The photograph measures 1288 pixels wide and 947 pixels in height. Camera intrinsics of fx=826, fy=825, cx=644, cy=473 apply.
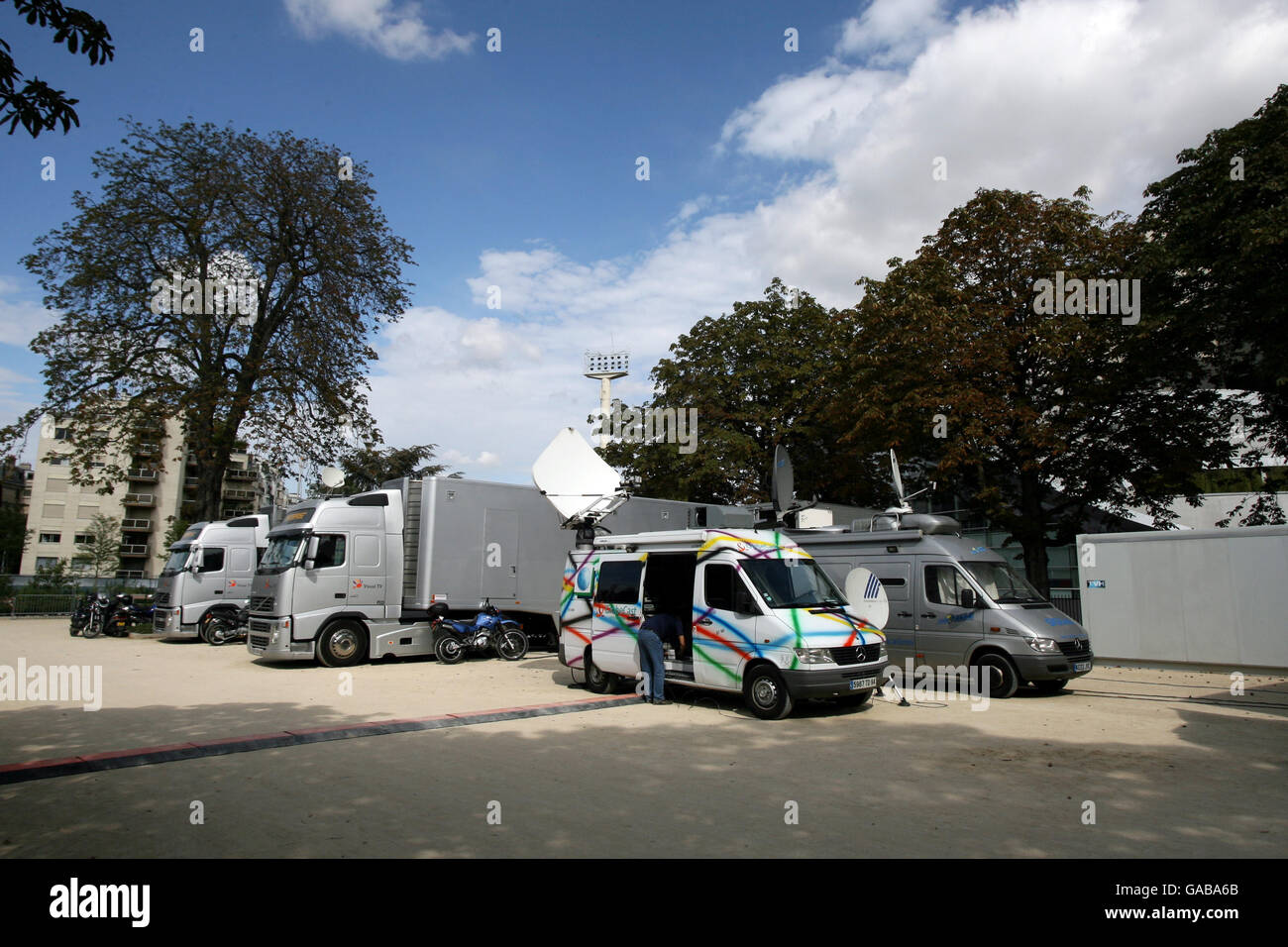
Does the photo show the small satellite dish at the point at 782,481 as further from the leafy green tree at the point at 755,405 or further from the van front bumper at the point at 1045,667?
the leafy green tree at the point at 755,405

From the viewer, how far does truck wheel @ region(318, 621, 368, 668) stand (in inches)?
623

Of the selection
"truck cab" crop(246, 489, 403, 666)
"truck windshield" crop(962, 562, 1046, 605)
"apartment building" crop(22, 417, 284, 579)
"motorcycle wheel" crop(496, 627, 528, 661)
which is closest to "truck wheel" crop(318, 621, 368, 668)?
"truck cab" crop(246, 489, 403, 666)

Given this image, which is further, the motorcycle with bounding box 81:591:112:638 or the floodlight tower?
the floodlight tower

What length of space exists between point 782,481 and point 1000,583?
3.95 meters

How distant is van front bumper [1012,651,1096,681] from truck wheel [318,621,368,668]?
11797mm

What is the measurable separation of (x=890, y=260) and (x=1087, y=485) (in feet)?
27.7

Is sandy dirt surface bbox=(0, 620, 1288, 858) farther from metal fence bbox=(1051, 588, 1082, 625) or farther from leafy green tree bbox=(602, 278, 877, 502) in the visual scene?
leafy green tree bbox=(602, 278, 877, 502)

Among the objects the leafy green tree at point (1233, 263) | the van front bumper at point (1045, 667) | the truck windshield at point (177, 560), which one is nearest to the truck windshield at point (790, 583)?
the van front bumper at point (1045, 667)

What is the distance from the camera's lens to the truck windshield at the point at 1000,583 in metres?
12.2

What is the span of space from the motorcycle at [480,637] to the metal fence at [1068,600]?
54.4 ft

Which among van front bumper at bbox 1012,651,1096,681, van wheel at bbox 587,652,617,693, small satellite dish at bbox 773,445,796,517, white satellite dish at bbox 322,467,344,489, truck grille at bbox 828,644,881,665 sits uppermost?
white satellite dish at bbox 322,467,344,489

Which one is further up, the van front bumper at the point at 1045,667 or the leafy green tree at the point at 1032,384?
the leafy green tree at the point at 1032,384

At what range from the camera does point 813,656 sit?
979 cm
